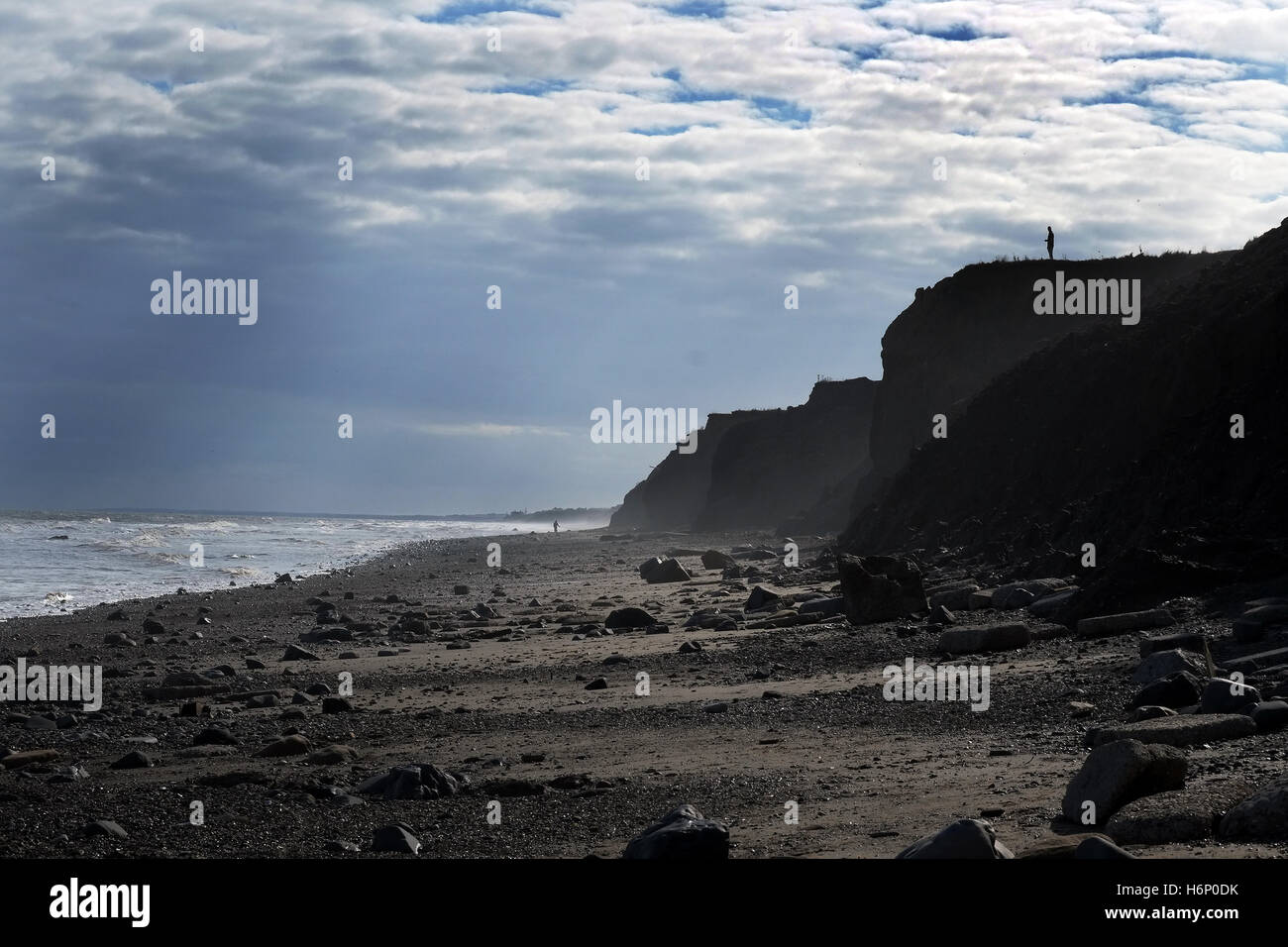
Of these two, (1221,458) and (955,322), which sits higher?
(955,322)

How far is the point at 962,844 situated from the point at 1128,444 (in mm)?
21963

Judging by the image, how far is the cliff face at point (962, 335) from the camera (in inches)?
1730

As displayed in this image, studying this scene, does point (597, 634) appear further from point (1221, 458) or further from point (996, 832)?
point (996, 832)

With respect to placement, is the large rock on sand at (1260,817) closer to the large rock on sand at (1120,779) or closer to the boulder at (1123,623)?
the large rock on sand at (1120,779)

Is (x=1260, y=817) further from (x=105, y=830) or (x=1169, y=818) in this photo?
(x=105, y=830)

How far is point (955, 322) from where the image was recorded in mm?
48719

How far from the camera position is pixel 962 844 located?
19.3 feet

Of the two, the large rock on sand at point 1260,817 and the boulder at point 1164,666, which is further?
the boulder at point 1164,666

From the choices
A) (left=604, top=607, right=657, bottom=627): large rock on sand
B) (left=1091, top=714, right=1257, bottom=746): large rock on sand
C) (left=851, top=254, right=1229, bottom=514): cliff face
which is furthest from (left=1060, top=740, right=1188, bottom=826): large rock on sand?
(left=851, top=254, right=1229, bottom=514): cliff face

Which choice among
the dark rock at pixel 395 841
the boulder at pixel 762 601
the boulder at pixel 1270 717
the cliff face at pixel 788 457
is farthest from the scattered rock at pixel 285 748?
the cliff face at pixel 788 457

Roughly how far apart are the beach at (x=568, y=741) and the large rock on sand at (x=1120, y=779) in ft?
0.46

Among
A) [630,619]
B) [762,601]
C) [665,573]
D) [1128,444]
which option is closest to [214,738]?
[630,619]
